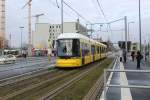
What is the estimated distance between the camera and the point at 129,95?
1277 centimetres

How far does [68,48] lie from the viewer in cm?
3120

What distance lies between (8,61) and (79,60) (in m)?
29.0

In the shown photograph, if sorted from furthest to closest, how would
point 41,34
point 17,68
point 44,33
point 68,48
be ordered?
1. point 41,34
2. point 44,33
3. point 17,68
4. point 68,48

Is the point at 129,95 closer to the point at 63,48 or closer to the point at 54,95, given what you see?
the point at 54,95

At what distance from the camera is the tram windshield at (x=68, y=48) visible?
31.2 m

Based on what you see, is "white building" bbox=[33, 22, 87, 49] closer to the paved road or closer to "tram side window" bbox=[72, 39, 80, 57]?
the paved road

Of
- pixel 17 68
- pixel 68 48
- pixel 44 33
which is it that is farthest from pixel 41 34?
pixel 68 48

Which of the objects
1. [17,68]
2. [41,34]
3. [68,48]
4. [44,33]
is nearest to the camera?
[68,48]

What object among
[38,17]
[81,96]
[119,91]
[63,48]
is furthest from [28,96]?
[38,17]

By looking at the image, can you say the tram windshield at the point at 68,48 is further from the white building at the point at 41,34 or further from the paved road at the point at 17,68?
the white building at the point at 41,34

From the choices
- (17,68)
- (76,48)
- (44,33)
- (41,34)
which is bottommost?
(17,68)

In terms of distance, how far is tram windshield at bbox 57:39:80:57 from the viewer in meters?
31.2

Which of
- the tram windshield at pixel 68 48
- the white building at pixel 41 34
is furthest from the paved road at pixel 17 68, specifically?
the white building at pixel 41 34

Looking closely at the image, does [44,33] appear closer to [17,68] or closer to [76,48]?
[17,68]
